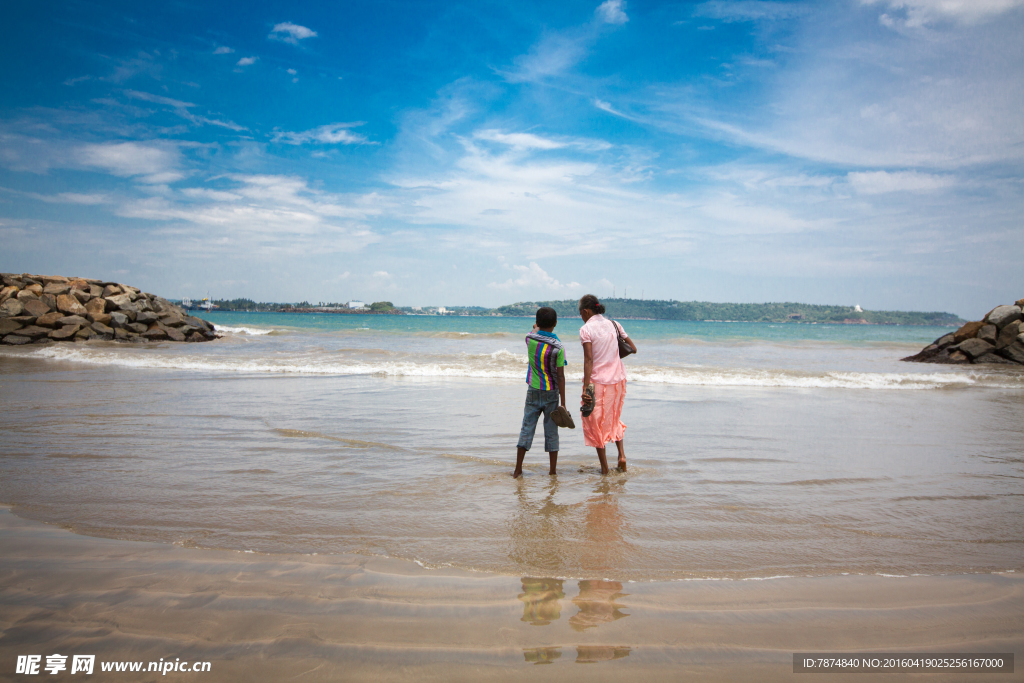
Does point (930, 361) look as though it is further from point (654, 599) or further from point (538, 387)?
point (654, 599)

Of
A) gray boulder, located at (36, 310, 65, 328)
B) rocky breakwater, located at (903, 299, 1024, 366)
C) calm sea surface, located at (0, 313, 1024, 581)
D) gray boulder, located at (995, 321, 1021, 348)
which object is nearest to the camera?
calm sea surface, located at (0, 313, 1024, 581)

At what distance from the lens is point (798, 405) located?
11156 mm

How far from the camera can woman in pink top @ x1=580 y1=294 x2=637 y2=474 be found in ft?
19.5

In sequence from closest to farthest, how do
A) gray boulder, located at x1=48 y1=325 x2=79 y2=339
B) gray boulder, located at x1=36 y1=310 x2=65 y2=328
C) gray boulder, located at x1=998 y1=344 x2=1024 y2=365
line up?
1. gray boulder, located at x1=998 y1=344 x2=1024 y2=365
2. gray boulder, located at x1=48 y1=325 x2=79 y2=339
3. gray boulder, located at x1=36 y1=310 x2=65 y2=328

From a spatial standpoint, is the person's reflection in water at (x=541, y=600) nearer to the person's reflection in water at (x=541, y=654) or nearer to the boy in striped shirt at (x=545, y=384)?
the person's reflection in water at (x=541, y=654)

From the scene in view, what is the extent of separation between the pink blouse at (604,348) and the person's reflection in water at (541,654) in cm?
371

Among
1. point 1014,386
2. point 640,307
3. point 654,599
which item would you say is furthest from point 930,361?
point 640,307

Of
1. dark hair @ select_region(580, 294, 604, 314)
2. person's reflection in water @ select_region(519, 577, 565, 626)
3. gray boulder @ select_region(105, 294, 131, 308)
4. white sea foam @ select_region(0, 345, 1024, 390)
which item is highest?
gray boulder @ select_region(105, 294, 131, 308)

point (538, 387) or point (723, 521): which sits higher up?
point (538, 387)

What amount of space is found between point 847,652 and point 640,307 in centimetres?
8988

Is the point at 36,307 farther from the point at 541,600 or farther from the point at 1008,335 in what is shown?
the point at 1008,335

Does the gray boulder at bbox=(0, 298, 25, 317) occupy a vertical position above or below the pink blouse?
above

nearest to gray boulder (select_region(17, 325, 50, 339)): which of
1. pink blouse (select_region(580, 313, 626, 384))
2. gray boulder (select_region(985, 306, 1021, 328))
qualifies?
pink blouse (select_region(580, 313, 626, 384))

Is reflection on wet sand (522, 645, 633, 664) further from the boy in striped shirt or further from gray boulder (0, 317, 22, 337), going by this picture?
gray boulder (0, 317, 22, 337)
